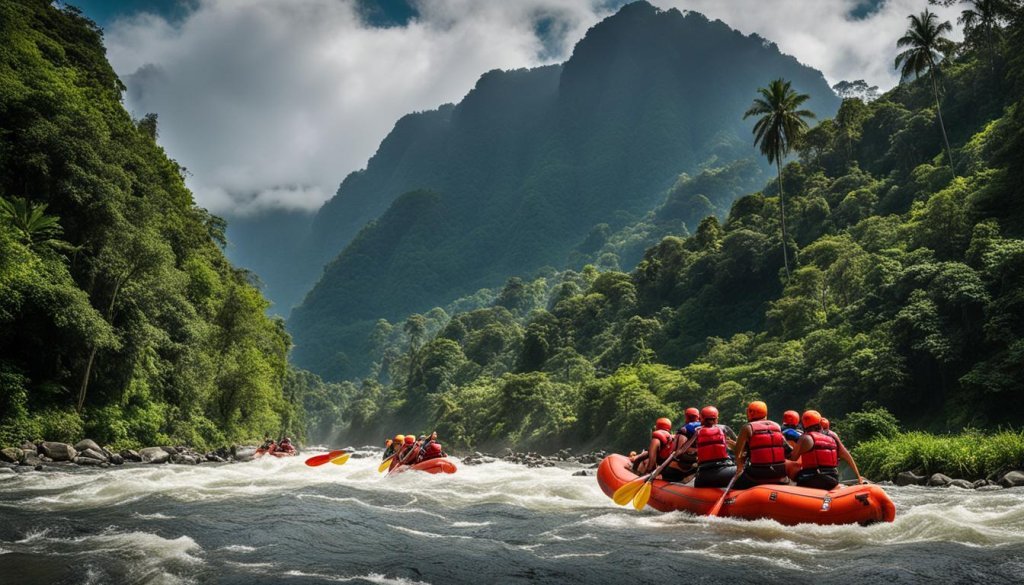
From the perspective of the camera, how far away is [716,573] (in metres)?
6.88

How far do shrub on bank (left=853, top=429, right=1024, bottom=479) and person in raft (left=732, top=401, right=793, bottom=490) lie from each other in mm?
9055

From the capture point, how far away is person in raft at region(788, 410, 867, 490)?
9.17 m

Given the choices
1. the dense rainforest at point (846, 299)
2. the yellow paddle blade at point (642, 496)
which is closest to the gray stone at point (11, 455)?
the yellow paddle blade at point (642, 496)

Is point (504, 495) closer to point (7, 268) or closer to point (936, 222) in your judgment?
point (7, 268)

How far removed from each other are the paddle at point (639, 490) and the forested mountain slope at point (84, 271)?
53.8 ft

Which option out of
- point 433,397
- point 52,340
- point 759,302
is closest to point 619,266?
point 433,397

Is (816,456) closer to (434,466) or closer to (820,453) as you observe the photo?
(820,453)

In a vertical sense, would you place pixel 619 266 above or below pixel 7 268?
above

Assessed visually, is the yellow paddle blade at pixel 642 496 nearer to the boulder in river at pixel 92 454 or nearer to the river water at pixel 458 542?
the river water at pixel 458 542

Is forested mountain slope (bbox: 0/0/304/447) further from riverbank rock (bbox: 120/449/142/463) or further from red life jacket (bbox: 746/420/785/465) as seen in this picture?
red life jacket (bbox: 746/420/785/465)

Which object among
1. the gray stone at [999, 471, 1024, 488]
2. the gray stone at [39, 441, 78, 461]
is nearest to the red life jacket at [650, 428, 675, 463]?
the gray stone at [999, 471, 1024, 488]

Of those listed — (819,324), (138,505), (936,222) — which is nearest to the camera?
(138,505)

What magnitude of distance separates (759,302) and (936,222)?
21.1 meters

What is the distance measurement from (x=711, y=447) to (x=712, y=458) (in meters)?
0.18
